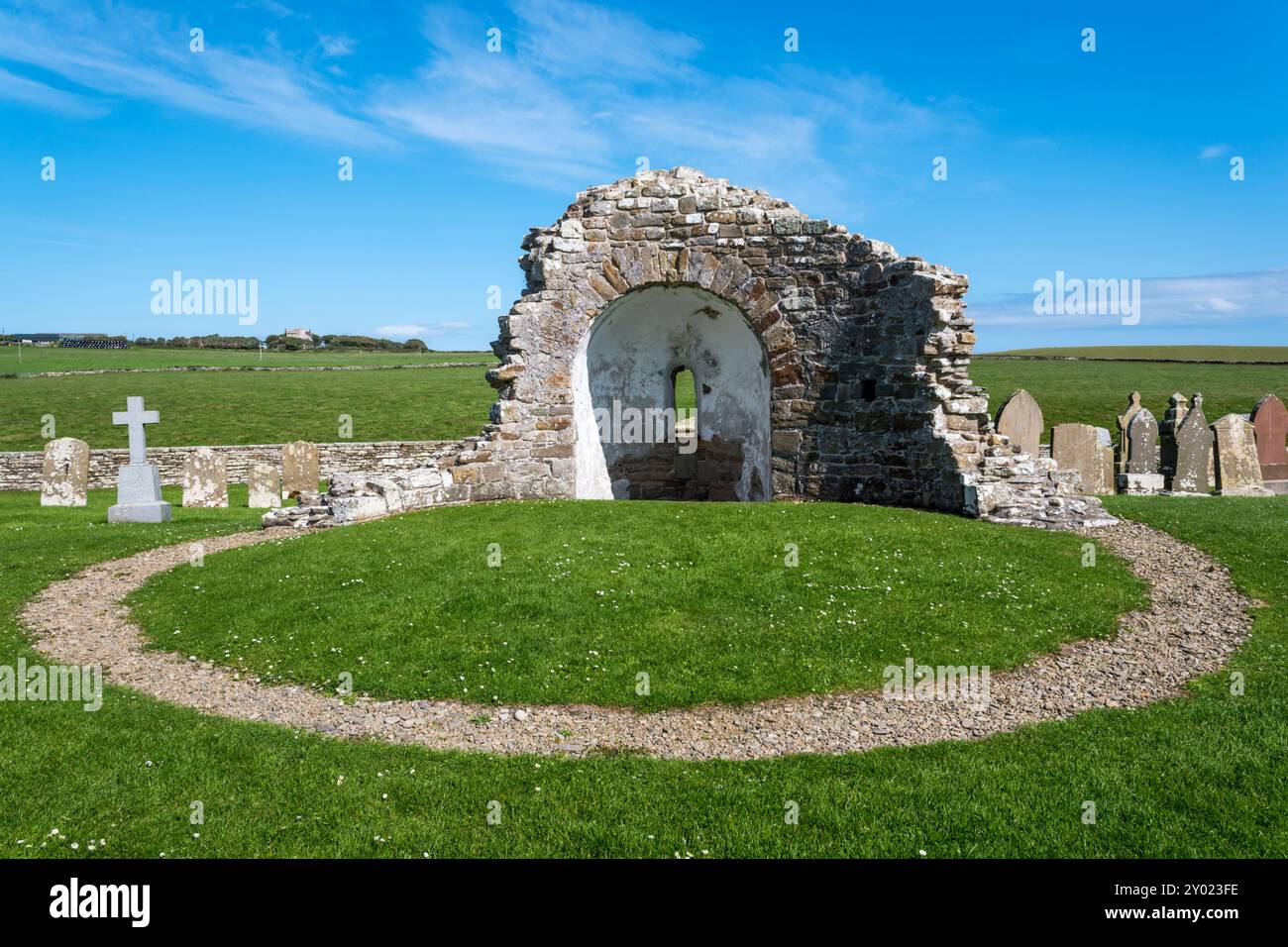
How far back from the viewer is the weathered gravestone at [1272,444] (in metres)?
21.1

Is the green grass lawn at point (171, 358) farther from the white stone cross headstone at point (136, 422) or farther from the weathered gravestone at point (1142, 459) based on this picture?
the weathered gravestone at point (1142, 459)

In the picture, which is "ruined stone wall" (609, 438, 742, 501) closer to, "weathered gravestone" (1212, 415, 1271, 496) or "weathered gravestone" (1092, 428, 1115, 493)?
"weathered gravestone" (1092, 428, 1115, 493)

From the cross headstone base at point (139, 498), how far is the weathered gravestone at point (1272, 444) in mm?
27896

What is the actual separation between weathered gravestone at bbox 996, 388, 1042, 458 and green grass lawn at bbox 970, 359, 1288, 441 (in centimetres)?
1483

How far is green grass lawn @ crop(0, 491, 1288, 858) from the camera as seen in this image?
5059 mm

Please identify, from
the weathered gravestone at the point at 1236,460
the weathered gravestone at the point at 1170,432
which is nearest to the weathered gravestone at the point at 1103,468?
the weathered gravestone at the point at 1170,432

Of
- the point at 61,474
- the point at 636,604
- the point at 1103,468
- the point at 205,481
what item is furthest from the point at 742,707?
the point at 61,474

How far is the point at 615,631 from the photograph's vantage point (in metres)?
8.97

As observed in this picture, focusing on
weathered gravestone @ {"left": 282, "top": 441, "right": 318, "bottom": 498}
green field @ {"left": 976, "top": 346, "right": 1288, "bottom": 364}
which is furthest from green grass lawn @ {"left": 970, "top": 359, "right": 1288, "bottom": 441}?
weathered gravestone @ {"left": 282, "top": 441, "right": 318, "bottom": 498}
